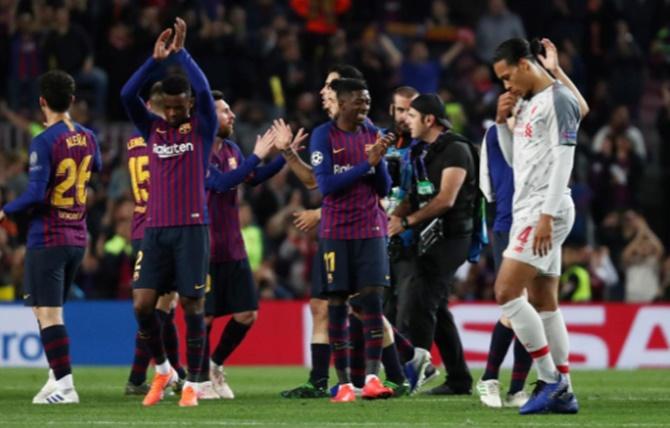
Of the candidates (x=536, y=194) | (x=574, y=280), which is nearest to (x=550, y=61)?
(x=536, y=194)

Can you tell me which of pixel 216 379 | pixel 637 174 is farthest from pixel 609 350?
pixel 216 379

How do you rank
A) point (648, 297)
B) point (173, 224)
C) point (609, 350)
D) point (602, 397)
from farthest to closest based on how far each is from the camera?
point (648, 297) → point (609, 350) → point (602, 397) → point (173, 224)

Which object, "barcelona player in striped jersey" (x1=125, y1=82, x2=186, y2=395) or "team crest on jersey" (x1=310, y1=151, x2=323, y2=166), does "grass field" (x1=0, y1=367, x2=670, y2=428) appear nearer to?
"barcelona player in striped jersey" (x1=125, y1=82, x2=186, y2=395)

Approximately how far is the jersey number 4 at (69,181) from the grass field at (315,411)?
1.51m

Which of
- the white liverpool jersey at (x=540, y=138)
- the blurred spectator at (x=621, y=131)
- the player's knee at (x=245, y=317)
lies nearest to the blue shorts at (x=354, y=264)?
the player's knee at (x=245, y=317)

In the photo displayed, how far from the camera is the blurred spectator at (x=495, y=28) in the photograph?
25500 mm

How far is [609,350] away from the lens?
20188 mm

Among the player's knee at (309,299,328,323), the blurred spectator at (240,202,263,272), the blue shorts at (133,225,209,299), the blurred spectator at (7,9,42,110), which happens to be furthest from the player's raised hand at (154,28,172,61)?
the blurred spectator at (7,9,42,110)

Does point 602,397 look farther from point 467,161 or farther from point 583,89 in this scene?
point 583,89

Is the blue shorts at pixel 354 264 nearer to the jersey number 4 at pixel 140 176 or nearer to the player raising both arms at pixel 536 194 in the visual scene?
the player raising both arms at pixel 536 194

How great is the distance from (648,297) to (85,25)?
9173mm

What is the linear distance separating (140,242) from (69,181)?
89 cm

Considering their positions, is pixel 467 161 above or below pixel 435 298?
above

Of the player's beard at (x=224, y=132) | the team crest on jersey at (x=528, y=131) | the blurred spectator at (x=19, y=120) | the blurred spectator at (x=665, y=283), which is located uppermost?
the blurred spectator at (x=19, y=120)
